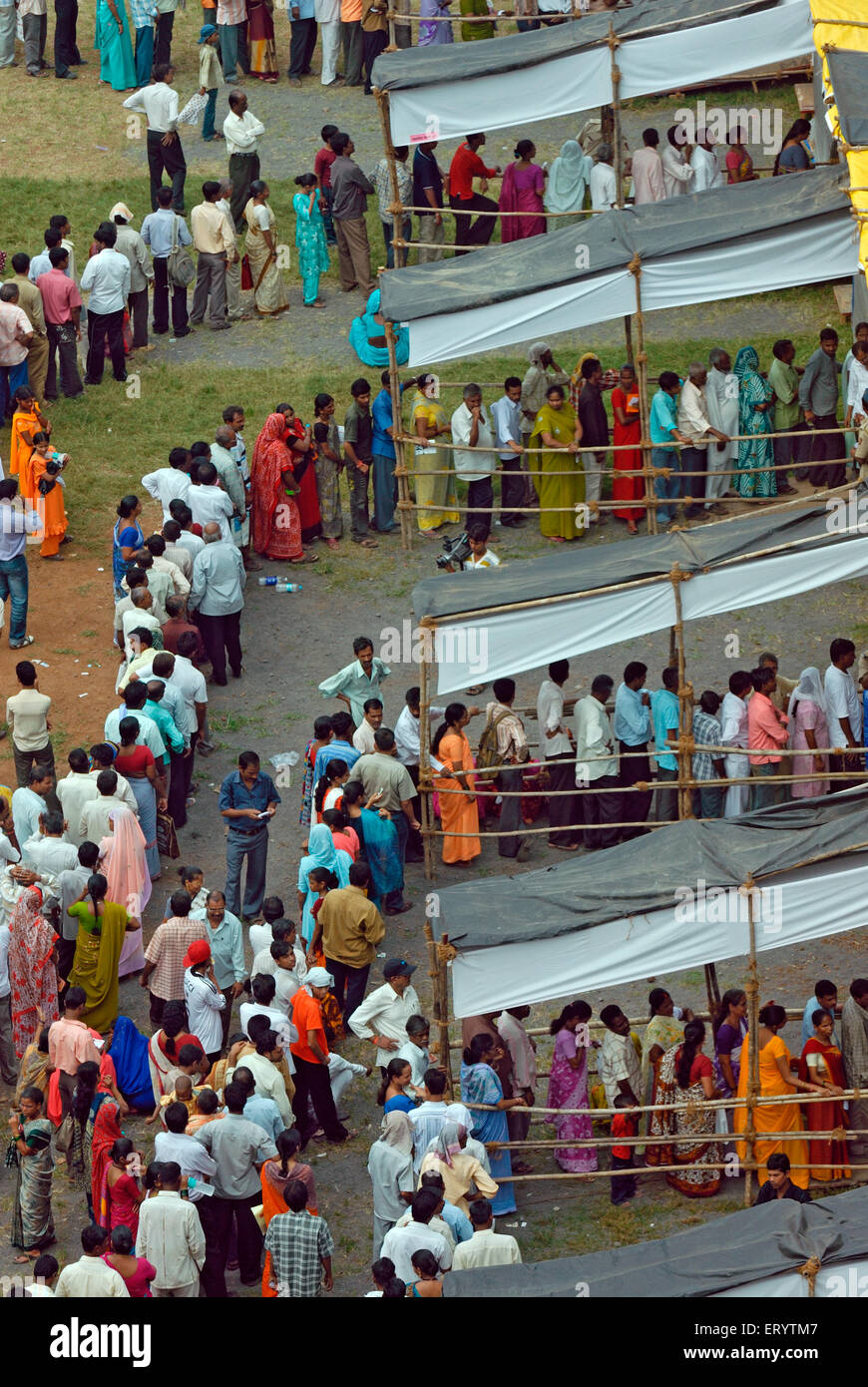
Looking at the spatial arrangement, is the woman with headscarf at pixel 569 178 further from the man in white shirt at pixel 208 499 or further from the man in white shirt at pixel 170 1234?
the man in white shirt at pixel 170 1234

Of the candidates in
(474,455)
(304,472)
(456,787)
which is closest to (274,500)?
(304,472)

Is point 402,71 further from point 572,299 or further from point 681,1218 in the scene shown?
point 681,1218

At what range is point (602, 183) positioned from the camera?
22.0 metres

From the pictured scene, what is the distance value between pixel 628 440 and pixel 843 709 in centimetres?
449

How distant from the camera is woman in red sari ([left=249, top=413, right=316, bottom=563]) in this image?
1880cm

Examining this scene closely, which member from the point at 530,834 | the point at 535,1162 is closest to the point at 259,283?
the point at 530,834

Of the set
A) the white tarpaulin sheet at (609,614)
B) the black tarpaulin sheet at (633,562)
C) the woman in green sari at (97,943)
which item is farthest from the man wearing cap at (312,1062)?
the black tarpaulin sheet at (633,562)

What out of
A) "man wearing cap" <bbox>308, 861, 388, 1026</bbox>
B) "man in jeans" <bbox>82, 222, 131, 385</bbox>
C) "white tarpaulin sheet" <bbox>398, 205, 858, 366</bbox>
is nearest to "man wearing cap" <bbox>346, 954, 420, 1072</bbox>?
"man wearing cap" <bbox>308, 861, 388, 1026</bbox>

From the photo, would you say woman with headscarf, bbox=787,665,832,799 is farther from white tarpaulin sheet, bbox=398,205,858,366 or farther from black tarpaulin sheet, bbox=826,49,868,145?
black tarpaulin sheet, bbox=826,49,868,145

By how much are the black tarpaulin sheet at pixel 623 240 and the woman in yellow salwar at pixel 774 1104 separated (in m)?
6.85

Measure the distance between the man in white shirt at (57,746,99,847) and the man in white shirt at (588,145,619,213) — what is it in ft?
31.0

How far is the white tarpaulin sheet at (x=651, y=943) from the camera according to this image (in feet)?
41.0

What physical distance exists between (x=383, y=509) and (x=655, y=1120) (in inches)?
304

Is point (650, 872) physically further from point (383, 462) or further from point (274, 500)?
point (383, 462)
